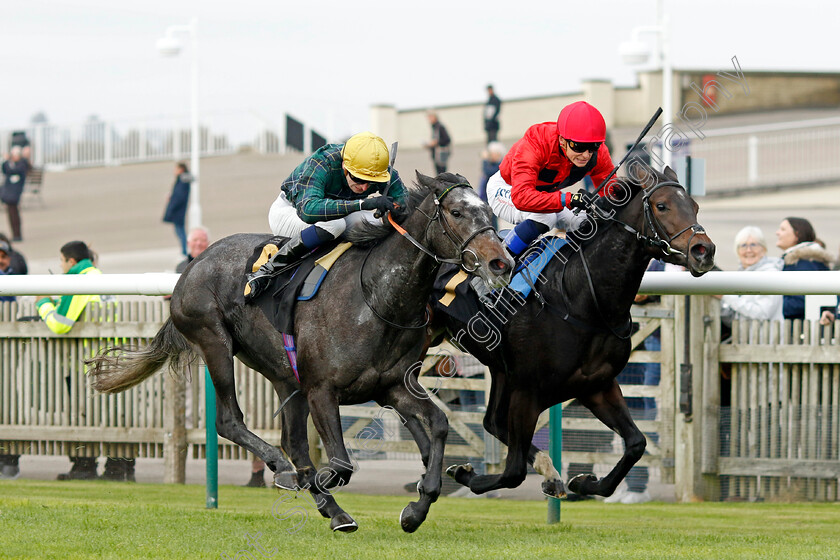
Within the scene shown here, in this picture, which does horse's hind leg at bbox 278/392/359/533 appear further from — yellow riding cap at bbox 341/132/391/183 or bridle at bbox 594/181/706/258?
bridle at bbox 594/181/706/258

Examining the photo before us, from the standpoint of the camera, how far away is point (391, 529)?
5.79 meters

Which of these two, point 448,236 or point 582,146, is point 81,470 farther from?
point 582,146

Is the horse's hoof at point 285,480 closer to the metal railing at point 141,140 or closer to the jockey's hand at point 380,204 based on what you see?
the jockey's hand at point 380,204

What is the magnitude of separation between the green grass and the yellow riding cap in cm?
167

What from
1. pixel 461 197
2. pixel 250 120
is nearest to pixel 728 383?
pixel 461 197

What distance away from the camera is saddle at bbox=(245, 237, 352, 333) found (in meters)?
5.45

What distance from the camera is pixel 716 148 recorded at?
24750mm

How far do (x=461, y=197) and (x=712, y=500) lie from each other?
148 inches

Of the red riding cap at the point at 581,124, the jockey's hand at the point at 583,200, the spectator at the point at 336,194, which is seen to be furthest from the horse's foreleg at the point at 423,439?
the red riding cap at the point at 581,124

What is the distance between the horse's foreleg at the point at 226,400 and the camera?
19.1 feet

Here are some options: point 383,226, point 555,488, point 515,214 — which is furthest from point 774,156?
point 383,226

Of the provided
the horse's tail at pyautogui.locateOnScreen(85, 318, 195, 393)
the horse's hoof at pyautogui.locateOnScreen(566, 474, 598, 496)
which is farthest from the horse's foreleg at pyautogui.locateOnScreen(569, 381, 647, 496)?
the horse's tail at pyautogui.locateOnScreen(85, 318, 195, 393)

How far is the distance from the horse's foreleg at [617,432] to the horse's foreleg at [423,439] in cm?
85

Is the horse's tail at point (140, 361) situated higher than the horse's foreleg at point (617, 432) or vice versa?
the horse's tail at point (140, 361)
